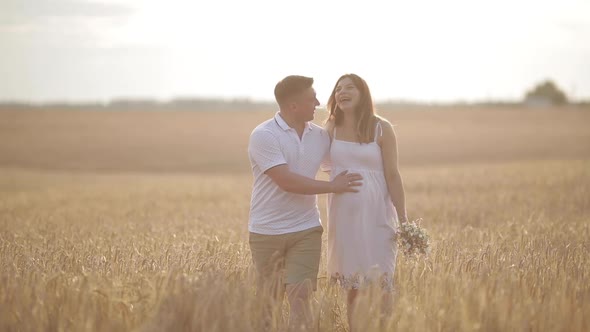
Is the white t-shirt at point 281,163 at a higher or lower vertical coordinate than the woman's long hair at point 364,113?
lower

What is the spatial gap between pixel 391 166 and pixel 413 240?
1.99 feet

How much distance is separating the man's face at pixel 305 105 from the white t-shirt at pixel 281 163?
0.14 metres

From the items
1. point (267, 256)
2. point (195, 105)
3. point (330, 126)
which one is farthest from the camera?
point (195, 105)

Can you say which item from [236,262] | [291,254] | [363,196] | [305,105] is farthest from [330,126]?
[236,262]

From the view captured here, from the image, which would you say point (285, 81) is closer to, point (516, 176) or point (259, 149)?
point (259, 149)

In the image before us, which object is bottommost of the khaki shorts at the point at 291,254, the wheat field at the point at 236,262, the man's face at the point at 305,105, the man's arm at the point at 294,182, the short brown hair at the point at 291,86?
the wheat field at the point at 236,262

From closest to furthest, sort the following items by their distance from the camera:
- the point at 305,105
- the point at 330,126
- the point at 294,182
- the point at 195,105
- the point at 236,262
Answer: the point at 294,182 < the point at 305,105 < the point at 330,126 < the point at 236,262 < the point at 195,105

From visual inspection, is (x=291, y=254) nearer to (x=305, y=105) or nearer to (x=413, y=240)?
(x=413, y=240)

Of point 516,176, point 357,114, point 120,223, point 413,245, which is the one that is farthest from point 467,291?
point 516,176

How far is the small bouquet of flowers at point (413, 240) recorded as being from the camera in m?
5.34

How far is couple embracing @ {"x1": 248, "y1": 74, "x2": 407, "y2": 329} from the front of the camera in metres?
5.26

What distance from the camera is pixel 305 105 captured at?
17.4 feet

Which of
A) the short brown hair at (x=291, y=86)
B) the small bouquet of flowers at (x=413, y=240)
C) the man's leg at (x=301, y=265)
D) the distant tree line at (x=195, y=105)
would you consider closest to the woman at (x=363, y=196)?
the small bouquet of flowers at (x=413, y=240)

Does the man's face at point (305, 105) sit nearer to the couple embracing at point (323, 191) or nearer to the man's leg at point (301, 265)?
the couple embracing at point (323, 191)
